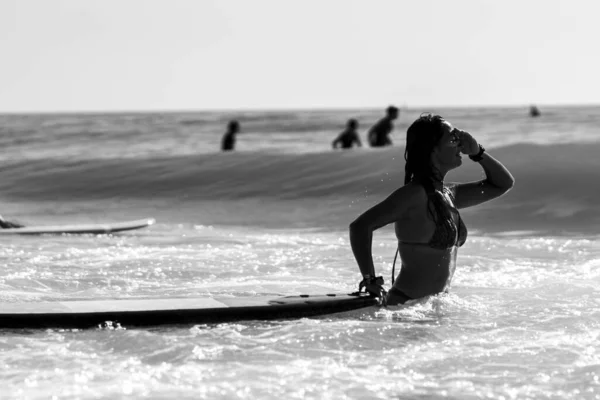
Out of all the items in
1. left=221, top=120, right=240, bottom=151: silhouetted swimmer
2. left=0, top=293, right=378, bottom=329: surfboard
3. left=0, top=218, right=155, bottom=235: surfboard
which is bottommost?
left=0, top=293, right=378, bottom=329: surfboard

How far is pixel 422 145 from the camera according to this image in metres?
4.91

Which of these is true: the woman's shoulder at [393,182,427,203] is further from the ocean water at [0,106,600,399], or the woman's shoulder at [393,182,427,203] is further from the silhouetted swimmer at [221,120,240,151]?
the silhouetted swimmer at [221,120,240,151]

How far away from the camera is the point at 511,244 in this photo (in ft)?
33.0

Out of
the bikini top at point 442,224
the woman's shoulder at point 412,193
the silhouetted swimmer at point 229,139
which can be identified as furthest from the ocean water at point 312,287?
the silhouetted swimmer at point 229,139

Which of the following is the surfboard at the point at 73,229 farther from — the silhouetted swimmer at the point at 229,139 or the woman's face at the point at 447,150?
the silhouetted swimmer at the point at 229,139

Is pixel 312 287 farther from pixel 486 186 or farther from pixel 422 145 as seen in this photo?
pixel 422 145

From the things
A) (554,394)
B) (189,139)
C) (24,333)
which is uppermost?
(189,139)

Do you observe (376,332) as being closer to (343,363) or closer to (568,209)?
(343,363)

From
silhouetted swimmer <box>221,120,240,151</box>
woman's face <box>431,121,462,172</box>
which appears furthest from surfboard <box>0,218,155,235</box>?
silhouetted swimmer <box>221,120,240,151</box>

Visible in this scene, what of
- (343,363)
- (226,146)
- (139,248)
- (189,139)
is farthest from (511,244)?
(189,139)

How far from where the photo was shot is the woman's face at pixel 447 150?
4891 mm

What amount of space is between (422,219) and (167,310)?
1474 millimetres

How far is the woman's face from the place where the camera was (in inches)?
193

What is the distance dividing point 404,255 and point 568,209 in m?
8.75
